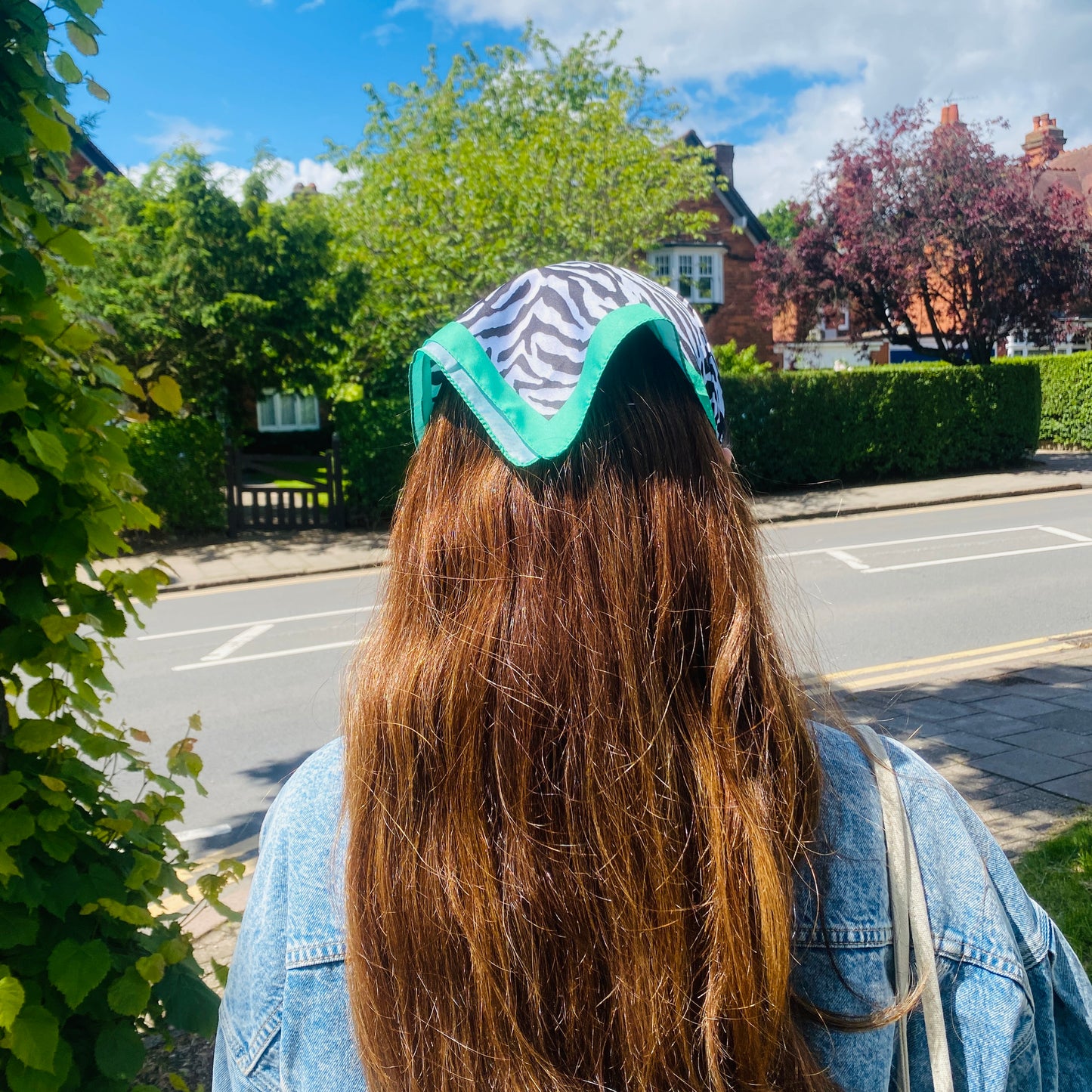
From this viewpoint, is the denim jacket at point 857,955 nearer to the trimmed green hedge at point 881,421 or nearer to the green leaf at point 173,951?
the green leaf at point 173,951

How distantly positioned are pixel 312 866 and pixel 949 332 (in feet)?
70.1

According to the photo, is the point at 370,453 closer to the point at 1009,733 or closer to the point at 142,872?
the point at 1009,733

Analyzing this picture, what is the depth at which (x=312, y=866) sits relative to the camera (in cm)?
103

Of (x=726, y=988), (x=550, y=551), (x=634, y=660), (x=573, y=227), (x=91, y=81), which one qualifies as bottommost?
(x=726, y=988)

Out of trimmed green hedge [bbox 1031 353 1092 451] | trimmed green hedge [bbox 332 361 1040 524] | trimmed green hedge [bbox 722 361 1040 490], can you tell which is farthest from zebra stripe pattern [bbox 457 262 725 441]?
trimmed green hedge [bbox 1031 353 1092 451]

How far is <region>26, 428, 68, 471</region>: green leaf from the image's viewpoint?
160 centimetres

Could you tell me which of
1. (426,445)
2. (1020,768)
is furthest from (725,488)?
(1020,768)

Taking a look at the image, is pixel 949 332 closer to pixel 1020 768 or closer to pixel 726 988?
pixel 1020 768

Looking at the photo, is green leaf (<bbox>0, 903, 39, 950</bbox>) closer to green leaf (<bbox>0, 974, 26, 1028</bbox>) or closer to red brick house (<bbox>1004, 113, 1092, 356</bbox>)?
green leaf (<bbox>0, 974, 26, 1028</bbox>)

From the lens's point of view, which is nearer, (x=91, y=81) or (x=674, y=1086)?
(x=674, y=1086)

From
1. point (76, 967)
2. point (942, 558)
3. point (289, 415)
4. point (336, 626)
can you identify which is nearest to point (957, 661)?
point (942, 558)

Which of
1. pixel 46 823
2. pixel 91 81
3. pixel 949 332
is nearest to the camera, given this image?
pixel 46 823

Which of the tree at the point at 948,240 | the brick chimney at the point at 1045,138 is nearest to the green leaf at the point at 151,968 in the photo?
the tree at the point at 948,240

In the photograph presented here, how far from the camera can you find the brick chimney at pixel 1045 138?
3750 cm
